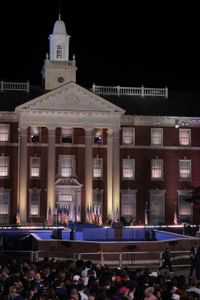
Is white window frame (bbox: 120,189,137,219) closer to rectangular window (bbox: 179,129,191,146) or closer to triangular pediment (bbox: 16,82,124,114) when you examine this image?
rectangular window (bbox: 179,129,191,146)

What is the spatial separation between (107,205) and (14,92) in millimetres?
15865

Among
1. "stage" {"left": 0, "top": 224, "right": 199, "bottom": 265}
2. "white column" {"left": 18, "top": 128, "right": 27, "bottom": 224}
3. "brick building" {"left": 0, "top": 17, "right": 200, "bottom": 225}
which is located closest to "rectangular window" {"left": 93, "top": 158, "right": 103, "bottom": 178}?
"brick building" {"left": 0, "top": 17, "right": 200, "bottom": 225}

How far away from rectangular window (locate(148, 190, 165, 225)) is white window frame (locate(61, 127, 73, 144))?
9.94m

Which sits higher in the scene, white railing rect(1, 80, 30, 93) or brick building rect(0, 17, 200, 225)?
white railing rect(1, 80, 30, 93)

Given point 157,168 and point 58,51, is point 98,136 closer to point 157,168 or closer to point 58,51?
point 157,168

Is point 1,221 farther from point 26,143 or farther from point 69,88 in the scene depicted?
point 69,88

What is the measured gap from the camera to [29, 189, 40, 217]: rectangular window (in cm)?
5950

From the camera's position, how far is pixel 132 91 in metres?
67.1

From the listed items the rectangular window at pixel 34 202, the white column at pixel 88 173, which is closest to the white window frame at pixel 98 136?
the white column at pixel 88 173

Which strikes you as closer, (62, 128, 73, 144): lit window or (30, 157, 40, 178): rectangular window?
(30, 157, 40, 178): rectangular window

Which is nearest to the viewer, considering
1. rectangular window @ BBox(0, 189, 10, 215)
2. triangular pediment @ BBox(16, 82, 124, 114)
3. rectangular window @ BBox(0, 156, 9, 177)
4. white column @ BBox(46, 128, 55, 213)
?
white column @ BBox(46, 128, 55, 213)

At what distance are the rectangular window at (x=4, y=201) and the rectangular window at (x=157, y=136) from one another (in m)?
15.8

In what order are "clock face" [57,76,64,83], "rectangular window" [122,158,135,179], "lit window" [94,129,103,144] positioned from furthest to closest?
"clock face" [57,76,64,83]
"rectangular window" [122,158,135,179]
"lit window" [94,129,103,144]

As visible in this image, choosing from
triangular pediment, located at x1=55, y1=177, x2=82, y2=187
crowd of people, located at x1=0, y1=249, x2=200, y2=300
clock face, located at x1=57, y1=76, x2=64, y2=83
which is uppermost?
clock face, located at x1=57, y1=76, x2=64, y2=83
